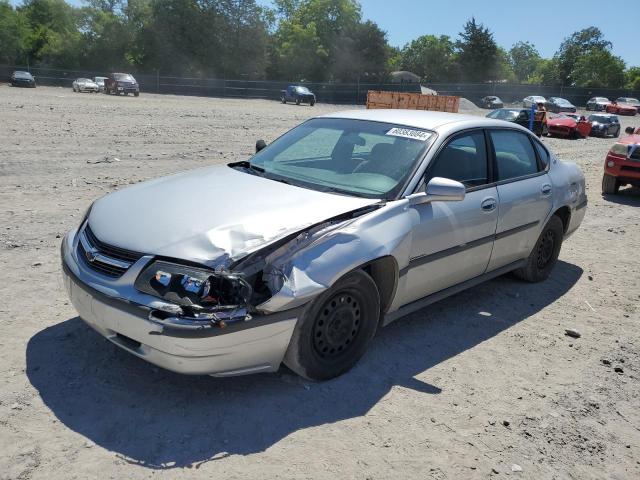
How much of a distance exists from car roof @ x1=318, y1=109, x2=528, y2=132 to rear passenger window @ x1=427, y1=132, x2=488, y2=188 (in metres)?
0.11

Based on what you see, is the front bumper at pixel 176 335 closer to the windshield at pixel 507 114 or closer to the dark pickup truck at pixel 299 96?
the windshield at pixel 507 114

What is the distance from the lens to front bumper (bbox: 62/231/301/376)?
119 inches

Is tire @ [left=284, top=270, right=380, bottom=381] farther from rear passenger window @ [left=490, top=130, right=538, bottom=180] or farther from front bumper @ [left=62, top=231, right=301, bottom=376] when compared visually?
rear passenger window @ [left=490, top=130, right=538, bottom=180]

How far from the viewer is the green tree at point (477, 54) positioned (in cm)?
8400

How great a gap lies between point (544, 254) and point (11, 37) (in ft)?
223

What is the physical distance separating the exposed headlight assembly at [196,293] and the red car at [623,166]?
33.2ft

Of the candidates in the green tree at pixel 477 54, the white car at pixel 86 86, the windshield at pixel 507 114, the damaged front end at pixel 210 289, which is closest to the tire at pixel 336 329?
the damaged front end at pixel 210 289

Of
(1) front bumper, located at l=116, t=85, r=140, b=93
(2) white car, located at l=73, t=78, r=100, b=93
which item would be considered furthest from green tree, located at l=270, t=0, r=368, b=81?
(1) front bumper, located at l=116, t=85, r=140, b=93

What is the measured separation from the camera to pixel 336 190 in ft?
13.3

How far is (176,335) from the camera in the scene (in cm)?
299

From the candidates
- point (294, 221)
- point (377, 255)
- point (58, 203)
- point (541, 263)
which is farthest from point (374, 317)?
point (58, 203)

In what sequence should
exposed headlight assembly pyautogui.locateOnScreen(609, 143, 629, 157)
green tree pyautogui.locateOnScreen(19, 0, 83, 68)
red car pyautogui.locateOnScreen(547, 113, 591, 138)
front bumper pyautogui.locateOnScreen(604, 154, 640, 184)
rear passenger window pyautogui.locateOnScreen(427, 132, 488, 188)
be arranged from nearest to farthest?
rear passenger window pyautogui.locateOnScreen(427, 132, 488, 188) < front bumper pyautogui.locateOnScreen(604, 154, 640, 184) < exposed headlight assembly pyautogui.locateOnScreen(609, 143, 629, 157) < red car pyautogui.locateOnScreen(547, 113, 591, 138) < green tree pyautogui.locateOnScreen(19, 0, 83, 68)

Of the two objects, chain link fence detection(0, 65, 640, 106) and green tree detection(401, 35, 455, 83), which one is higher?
green tree detection(401, 35, 455, 83)

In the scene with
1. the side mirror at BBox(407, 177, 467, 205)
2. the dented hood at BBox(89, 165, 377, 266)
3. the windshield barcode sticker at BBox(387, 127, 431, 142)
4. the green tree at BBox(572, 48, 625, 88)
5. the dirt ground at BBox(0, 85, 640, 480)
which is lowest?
the dirt ground at BBox(0, 85, 640, 480)
